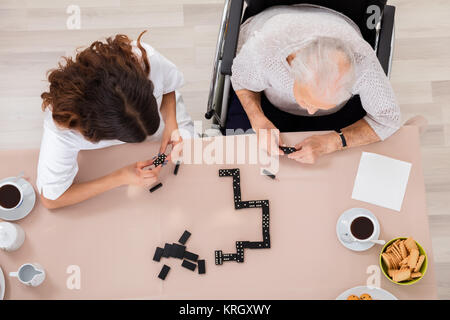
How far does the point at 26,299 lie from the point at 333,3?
1.51m

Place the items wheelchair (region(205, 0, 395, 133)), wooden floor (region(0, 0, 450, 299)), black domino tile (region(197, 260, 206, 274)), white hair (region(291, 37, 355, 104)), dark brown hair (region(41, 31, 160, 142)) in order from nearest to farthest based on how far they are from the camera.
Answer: dark brown hair (region(41, 31, 160, 142)) → white hair (region(291, 37, 355, 104)) → black domino tile (region(197, 260, 206, 274)) → wheelchair (region(205, 0, 395, 133)) → wooden floor (region(0, 0, 450, 299))

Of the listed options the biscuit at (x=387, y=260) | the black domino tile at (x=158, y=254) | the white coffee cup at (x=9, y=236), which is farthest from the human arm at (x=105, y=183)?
the biscuit at (x=387, y=260)

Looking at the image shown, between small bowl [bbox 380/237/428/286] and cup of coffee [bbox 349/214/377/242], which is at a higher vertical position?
cup of coffee [bbox 349/214/377/242]

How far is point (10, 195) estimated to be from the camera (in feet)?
4.46

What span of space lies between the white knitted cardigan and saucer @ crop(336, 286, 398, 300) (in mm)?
518

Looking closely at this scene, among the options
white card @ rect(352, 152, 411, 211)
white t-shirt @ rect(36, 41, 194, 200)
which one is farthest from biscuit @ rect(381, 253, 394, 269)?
white t-shirt @ rect(36, 41, 194, 200)

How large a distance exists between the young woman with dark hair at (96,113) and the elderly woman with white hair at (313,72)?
36 centimetres

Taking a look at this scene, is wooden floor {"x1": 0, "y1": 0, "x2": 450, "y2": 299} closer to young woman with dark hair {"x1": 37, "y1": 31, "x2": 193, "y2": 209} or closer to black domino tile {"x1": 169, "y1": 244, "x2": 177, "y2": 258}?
young woman with dark hair {"x1": 37, "y1": 31, "x2": 193, "y2": 209}

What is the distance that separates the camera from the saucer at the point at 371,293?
4.18 feet

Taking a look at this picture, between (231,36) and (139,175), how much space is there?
2.12ft

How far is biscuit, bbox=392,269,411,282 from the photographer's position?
124 cm

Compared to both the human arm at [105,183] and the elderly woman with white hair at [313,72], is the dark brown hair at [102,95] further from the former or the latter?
the elderly woman with white hair at [313,72]

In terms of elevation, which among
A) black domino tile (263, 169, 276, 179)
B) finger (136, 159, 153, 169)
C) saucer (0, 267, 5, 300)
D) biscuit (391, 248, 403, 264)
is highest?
finger (136, 159, 153, 169)
